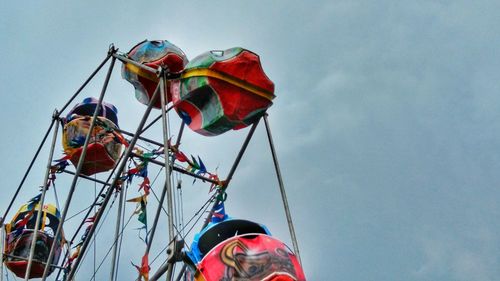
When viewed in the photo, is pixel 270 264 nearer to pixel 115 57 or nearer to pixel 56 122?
pixel 115 57

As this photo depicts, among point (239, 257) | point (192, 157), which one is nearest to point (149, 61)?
point (192, 157)

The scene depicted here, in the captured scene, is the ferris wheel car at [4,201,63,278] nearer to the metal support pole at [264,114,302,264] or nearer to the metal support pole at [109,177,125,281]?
the metal support pole at [109,177,125,281]

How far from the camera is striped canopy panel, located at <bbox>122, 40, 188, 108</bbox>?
14547mm

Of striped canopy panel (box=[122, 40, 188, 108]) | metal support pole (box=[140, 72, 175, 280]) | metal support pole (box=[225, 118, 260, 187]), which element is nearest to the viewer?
metal support pole (box=[140, 72, 175, 280])

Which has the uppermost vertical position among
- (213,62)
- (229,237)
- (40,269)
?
(213,62)

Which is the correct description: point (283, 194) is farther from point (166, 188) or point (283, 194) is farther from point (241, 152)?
point (166, 188)

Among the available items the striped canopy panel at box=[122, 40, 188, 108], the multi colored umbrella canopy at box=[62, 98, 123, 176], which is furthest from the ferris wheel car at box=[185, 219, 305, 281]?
the multi colored umbrella canopy at box=[62, 98, 123, 176]

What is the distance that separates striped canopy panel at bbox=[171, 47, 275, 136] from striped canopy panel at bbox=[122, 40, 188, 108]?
2.81m

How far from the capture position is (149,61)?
Result: 14906 millimetres

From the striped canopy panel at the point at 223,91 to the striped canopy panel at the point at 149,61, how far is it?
2.81 m

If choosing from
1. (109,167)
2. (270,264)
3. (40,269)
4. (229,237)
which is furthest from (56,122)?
(270,264)

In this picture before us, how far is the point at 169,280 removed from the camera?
8.56 metres

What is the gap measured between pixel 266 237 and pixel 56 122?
736cm

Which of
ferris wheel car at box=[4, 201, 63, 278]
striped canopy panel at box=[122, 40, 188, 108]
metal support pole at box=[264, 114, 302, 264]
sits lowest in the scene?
ferris wheel car at box=[4, 201, 63, 278]
